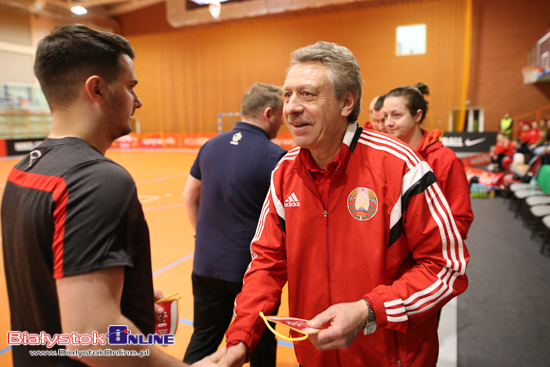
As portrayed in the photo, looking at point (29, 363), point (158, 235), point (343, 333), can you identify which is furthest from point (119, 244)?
point (158, 235)

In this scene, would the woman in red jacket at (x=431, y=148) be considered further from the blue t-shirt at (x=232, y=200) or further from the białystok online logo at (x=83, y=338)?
the białystok online logo at (x=83, y=338)

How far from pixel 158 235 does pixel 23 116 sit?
17.2 metres

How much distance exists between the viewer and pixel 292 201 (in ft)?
5.35

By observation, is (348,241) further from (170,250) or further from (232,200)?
(170,250)

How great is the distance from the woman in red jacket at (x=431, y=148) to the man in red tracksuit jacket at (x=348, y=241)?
102cm

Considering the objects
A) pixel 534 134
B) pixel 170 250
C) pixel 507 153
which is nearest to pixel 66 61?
pixel 170 250

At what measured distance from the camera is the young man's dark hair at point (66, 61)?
1.18 meters

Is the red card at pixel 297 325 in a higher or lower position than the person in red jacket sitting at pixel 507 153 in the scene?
higher

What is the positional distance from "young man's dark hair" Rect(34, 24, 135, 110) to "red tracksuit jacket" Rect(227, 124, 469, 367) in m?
0.93

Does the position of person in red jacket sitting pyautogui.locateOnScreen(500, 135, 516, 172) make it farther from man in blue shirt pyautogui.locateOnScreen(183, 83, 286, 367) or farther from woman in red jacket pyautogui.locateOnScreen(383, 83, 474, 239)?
man in blue shirt pyautogui.locateOnScreen(183, 83, 286, 367)

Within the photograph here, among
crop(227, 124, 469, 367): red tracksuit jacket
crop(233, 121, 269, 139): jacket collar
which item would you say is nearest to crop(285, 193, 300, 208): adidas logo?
crop(227, 124, 469, 367): red tracksuit jacket

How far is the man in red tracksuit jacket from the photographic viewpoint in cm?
138

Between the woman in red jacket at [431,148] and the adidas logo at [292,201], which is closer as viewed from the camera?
the adidas logo at [292,201]

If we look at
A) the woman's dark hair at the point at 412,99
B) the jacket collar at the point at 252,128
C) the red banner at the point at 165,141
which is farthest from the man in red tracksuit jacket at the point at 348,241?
the red banner at the point at 165,141
